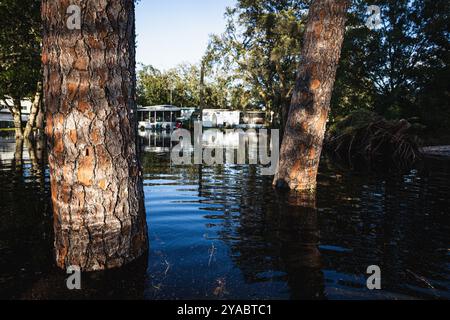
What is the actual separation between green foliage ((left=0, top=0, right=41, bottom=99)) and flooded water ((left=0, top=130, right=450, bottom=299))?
8.31 m

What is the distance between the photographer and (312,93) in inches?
235

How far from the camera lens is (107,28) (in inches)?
92.0

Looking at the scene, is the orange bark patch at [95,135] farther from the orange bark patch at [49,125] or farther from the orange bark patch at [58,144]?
the orange bark patch at [49,125]

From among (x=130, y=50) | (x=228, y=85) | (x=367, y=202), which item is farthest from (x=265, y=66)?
(x=130, y=50)

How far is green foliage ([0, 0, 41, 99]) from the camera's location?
438 inches

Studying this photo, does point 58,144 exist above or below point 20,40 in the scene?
below

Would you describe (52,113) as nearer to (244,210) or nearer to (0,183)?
(244,210)

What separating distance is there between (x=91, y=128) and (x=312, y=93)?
474cm

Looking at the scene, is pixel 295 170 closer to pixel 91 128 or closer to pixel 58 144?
pixel 91 128

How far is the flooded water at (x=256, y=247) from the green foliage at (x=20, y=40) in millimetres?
8306

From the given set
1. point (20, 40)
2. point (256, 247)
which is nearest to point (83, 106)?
point (256, 247)

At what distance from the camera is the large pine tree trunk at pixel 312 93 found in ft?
18.9

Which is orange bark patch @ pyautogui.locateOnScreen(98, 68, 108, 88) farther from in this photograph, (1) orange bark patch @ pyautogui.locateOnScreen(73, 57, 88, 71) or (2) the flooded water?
(2) the flooded water

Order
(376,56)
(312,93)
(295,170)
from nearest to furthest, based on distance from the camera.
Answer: (312,93) < (295,170) < (376,56)
